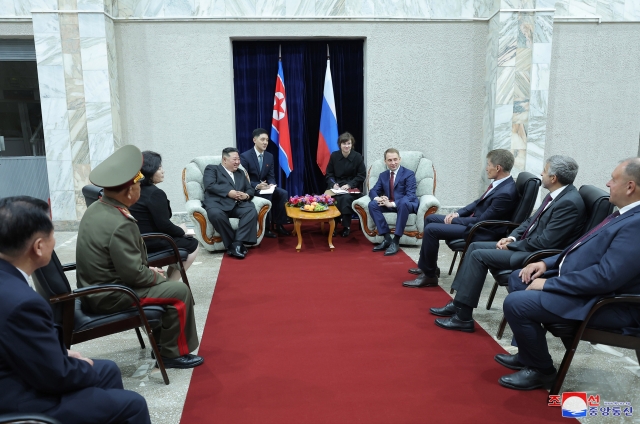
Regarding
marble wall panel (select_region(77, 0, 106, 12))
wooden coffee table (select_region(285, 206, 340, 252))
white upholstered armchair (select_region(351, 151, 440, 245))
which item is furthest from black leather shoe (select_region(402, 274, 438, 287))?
marble wall panel (select_region(77, 0, 106, 12))

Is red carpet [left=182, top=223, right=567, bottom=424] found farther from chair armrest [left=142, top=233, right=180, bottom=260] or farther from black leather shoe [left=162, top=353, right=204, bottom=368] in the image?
chair armrest [left=142, top=233, right=180, bottom=260]

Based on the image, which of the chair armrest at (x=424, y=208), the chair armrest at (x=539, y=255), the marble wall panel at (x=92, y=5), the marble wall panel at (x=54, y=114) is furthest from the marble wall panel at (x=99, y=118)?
the chair armrest at (x=539, y=255)

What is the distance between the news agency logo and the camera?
2490mm

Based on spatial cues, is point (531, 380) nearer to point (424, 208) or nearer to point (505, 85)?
point (424, 208)

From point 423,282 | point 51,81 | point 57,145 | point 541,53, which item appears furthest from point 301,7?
point 423,282

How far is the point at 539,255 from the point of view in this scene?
Answer: 325cm

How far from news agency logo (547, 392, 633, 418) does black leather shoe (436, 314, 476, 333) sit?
91cm

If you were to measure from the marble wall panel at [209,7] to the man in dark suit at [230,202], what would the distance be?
7.28ft

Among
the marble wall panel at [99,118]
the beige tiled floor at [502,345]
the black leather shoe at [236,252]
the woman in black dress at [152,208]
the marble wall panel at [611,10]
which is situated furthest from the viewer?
the marble wall panel at [611,10]

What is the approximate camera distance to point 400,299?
4152 mm

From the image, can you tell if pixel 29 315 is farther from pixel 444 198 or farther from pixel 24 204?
pixel 444 198

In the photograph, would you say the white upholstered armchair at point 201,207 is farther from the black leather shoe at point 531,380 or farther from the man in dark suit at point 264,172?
the black leather shoe at point 531,380

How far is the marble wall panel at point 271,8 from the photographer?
6.75 metres

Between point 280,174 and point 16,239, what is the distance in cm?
602
